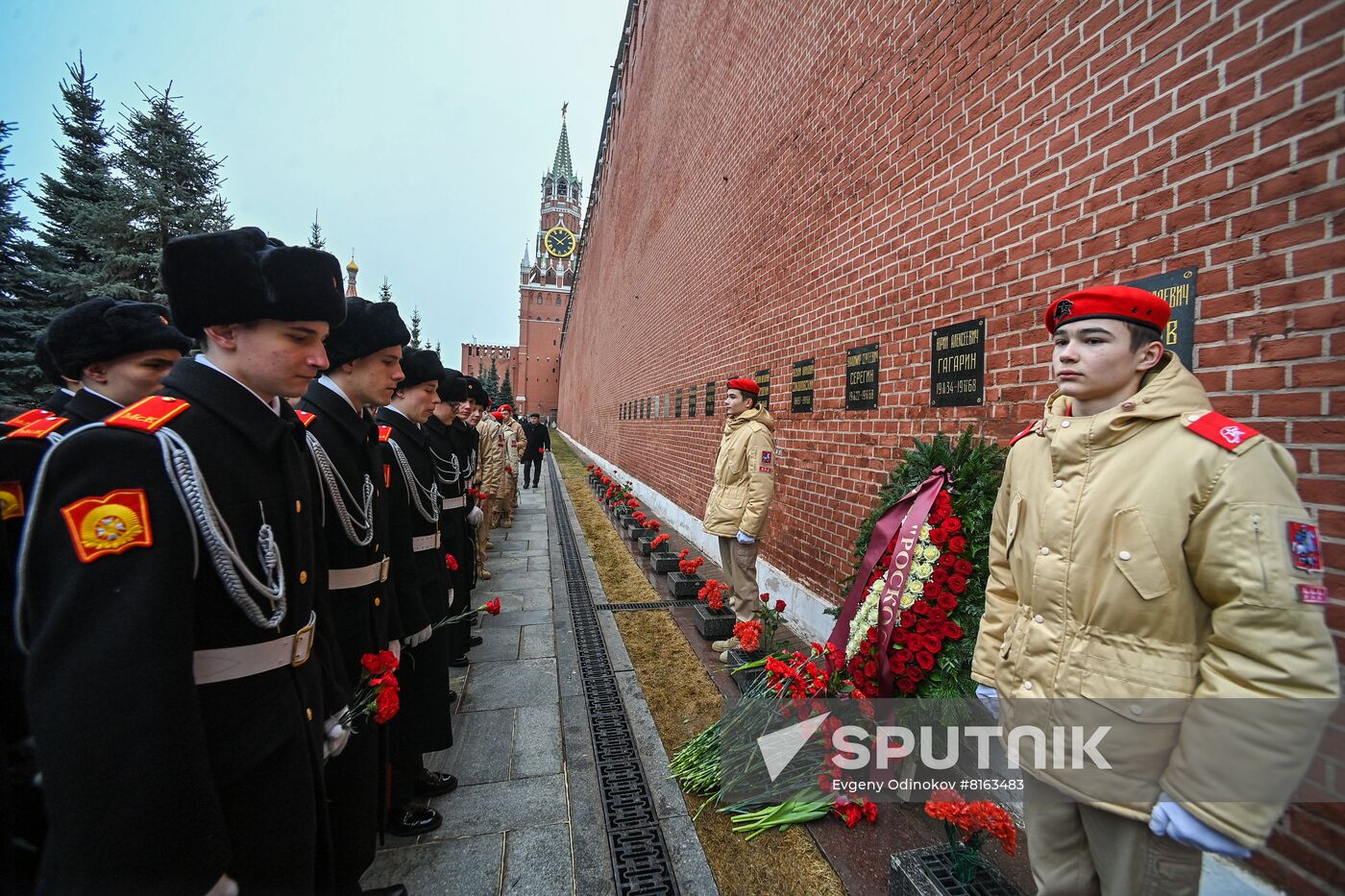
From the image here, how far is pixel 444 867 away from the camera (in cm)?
240

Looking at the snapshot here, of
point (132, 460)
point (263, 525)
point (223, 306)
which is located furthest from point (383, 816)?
point (223, 306)

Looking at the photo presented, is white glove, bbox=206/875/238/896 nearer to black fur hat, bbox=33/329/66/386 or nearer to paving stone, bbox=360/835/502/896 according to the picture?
paving stone, bbox=360/835/502/896

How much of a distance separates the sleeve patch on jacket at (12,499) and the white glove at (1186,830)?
336cm

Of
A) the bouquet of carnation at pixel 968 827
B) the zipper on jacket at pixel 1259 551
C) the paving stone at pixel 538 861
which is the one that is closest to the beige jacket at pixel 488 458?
the paving stone at pixel 538 861

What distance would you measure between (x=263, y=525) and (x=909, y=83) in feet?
14.1

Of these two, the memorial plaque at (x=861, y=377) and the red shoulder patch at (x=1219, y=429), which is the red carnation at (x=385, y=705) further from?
the memorial plaque at (x=861, y=377)

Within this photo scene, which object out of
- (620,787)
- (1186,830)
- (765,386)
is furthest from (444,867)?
(765,386)

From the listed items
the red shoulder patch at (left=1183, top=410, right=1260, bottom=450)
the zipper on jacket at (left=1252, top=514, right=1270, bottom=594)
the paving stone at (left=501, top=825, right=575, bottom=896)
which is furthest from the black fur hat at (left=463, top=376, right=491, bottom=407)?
the zipper on jacket at (left=1252, top=514, right=1270, bottom=594)

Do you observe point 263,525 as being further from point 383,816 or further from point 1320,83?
point 1320,83

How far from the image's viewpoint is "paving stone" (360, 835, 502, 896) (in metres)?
2.30

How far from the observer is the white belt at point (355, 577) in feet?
6.88

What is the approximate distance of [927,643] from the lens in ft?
8.00

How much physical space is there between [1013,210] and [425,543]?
3540 millimetres

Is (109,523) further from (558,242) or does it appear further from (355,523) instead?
(558,242)
